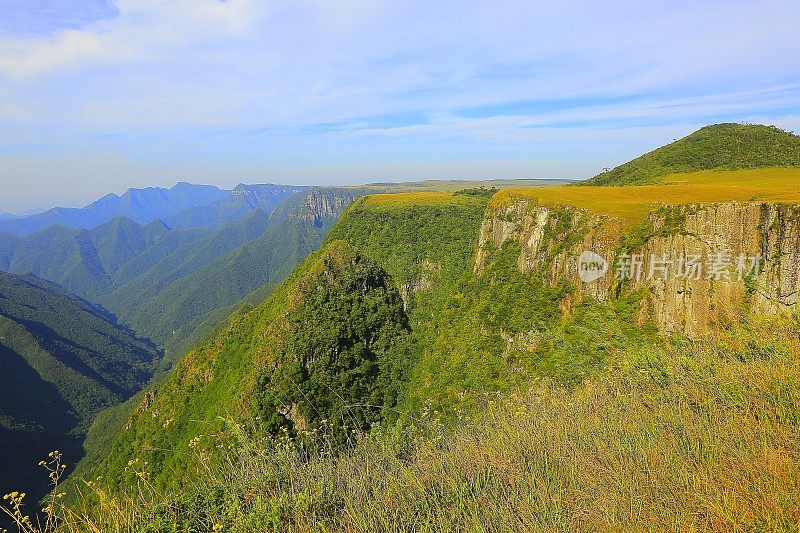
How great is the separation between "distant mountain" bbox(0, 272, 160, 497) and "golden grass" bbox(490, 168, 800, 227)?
291 feet

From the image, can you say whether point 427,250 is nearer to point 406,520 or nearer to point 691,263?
point 691,263

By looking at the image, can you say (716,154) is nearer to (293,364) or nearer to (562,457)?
(293,364)

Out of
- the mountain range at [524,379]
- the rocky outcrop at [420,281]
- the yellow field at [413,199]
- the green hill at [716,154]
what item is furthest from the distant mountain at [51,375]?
the green hill at [716,154]

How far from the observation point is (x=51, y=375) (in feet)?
403

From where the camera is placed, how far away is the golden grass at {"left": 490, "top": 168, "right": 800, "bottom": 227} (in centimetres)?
2091

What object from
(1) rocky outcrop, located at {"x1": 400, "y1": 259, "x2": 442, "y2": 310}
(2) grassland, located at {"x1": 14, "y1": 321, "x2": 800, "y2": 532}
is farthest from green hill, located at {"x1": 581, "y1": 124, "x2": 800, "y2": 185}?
(2) grassland, located at {"x1": 14, "y1": 321, "x2": 800, "y2": 532}

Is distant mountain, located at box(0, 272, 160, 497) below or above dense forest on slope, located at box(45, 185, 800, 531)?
below

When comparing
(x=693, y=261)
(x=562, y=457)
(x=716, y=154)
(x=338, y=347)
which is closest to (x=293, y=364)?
(x=338, y=347)

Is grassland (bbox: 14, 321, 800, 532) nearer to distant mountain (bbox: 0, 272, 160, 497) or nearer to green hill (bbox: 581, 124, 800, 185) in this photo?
green hill (bbox: 581, 124, 800, 185)

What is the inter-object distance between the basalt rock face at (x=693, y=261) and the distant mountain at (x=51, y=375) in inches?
3492

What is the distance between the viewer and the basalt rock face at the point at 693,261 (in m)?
16.2

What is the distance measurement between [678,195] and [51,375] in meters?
164

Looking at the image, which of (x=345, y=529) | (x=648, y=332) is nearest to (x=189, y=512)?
(x=345, y=529)

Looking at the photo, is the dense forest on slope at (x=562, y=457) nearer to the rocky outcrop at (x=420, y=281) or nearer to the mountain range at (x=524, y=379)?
the mountain range at (x=524, y=379)
